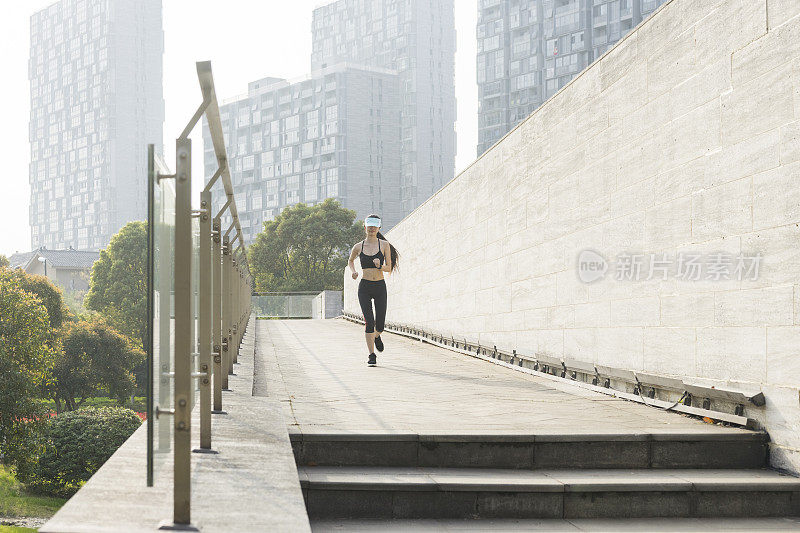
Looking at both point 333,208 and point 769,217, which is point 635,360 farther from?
point 333,208

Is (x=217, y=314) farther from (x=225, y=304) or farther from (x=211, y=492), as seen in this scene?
(x=211, y=492)

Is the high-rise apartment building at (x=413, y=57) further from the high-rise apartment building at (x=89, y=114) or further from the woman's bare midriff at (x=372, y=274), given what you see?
the woman's bare midriff at (x=372, y=274)

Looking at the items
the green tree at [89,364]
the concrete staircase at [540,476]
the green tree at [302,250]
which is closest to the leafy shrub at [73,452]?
the green tree at [89,364]

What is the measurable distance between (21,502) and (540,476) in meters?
28.5

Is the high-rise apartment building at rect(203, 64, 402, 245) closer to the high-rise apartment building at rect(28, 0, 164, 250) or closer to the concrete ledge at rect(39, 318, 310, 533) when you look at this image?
the high-rise apartment building at rect(28, 0, 164, 250)

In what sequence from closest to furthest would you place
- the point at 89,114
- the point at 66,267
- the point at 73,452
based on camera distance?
the point at 73,452 → the point at 66,267 → the point at 89,114

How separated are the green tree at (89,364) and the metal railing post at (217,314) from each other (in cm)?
3979

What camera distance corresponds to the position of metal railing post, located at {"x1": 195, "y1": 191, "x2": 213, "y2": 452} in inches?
138

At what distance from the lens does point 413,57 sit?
13162 cm

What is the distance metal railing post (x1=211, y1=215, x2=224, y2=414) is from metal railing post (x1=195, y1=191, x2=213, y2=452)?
0.78m

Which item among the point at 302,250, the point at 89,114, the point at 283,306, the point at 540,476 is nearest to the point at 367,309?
the point at 540,476

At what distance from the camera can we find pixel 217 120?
3.07m

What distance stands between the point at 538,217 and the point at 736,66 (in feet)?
12.4

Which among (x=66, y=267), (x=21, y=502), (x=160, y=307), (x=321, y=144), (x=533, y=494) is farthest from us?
(x=321, y=144)
